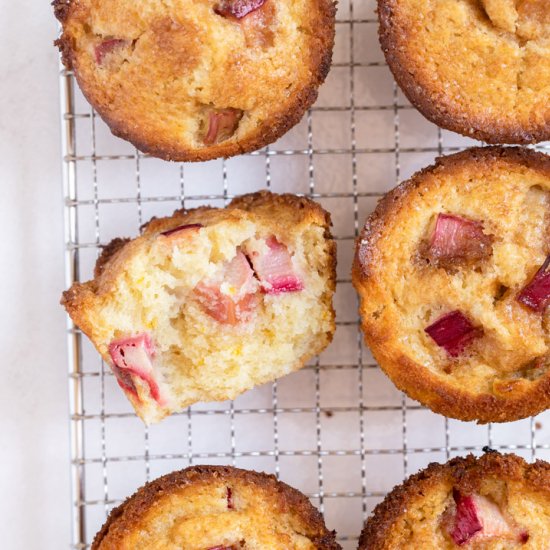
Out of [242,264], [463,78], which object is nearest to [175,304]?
[242,264]

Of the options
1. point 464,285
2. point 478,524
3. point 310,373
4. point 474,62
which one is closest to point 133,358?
point 310,373

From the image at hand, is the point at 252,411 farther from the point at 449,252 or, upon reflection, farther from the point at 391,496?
the point at 449,252

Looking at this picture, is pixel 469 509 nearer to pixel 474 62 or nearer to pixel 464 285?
pixel 464 285

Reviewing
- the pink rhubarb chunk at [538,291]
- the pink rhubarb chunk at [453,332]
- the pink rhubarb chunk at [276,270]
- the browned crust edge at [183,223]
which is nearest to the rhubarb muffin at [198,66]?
the browned crust edge at [183,223]

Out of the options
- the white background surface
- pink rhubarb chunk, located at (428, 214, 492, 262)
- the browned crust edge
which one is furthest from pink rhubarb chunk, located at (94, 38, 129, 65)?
pink rhubarb chunk, located at (428, 214, 492, 262)

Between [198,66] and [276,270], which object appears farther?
[276,270]
